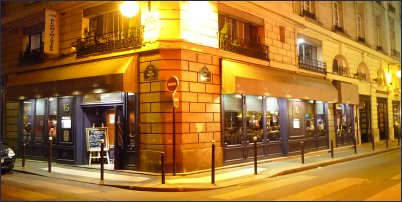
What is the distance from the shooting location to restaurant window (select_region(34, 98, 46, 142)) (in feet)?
52.6

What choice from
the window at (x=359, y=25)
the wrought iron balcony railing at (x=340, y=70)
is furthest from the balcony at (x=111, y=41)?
the window at (x=359, y=25)

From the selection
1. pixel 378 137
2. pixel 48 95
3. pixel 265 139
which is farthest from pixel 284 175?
pixel 378 137

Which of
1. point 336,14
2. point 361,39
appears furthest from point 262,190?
point 361,39

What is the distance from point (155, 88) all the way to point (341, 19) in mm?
15363

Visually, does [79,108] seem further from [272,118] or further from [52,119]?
[272,118]

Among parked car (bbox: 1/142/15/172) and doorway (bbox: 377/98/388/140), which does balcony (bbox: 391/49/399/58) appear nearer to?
doorway (bbox: 377/98/388/140)

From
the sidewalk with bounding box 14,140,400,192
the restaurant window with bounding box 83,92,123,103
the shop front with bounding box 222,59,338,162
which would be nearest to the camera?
the sidewalk with bounding box 14,140,400,192

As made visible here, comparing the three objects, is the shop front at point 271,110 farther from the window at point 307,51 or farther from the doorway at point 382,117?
the doorway at point 382,117

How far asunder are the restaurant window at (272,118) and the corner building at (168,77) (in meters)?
0.04

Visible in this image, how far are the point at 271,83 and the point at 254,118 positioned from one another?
1.57 m

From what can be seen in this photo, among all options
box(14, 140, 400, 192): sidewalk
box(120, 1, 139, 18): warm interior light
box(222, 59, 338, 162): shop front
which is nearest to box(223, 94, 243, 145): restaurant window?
box(222, 59, 338, 162): shop front

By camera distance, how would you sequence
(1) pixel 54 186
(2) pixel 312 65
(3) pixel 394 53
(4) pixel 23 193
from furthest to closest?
1. (3) pixel 394 53
2. (2) pixel 312 65
3. (1) pixel 54 186
4. (4) pixel 23 193

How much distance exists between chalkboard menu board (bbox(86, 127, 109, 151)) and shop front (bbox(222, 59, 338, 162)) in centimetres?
446

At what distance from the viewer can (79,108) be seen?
14.5 m
